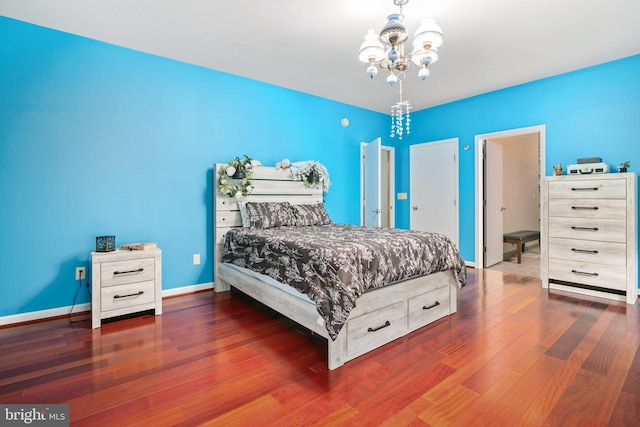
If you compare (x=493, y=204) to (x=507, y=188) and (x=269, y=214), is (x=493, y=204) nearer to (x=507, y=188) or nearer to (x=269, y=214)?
(x=507, y=188)

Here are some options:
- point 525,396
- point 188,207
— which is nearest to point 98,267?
point 188,207

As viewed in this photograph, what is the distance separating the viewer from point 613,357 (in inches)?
82.6

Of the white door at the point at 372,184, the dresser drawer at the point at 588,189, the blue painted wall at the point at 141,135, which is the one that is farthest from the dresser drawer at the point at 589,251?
the white door at the point at 372,184

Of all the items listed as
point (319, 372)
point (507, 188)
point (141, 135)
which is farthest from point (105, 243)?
point (507, 188)

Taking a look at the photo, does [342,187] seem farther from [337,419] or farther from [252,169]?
[337,419]

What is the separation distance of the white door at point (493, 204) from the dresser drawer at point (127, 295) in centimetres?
471

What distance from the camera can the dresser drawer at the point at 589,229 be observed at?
323cm

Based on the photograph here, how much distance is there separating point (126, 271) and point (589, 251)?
4.78 m

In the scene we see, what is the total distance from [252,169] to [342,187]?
1.74m

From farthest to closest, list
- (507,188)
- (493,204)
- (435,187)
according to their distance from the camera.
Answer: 1. (507,188)
2. (435,187)
3. (493,204)

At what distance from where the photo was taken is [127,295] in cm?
279

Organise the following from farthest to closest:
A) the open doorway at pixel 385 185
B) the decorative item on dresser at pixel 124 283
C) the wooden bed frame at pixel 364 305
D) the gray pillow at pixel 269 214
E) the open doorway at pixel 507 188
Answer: the open doorway at pixel 385 185 < the open doorway at pixel 507 188 < the gray pillow at pixel 269 214 < the decorative item on dresser at pixel 124 283 < the wooden bed frame at pixel 364 305

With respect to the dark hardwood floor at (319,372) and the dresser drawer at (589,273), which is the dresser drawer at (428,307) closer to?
the dark hardwood floor at (319,372)

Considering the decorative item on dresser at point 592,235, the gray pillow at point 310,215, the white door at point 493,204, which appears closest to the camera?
the decorative item on dresser at point 592,235
